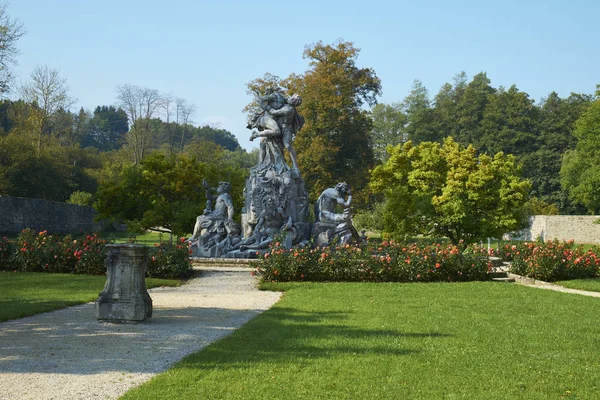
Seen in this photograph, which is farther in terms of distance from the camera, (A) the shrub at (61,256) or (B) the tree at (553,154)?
(B) the tree at (553,154)

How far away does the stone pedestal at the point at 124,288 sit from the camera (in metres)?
8.62

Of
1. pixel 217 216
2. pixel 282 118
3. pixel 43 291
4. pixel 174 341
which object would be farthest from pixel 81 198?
pixel 174 341

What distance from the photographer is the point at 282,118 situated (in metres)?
21.2

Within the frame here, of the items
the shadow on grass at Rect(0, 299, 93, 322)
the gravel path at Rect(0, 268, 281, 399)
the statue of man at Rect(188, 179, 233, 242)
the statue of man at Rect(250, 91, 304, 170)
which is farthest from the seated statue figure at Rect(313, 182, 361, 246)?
the shadow on grass at Rect(0, 299, 93, 322)

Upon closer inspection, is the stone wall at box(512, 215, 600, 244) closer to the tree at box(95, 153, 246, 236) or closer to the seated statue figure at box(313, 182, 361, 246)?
the tree at box(95, 153, 246, 236)

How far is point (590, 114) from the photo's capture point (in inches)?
1620

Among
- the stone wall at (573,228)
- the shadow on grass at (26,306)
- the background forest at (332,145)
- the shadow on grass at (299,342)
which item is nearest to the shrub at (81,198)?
the background forest at (332,145)

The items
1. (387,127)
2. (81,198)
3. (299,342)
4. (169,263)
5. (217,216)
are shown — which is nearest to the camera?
(299,342)

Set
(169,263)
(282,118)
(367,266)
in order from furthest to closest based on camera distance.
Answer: (282,118) → (169,263) → (367,266)

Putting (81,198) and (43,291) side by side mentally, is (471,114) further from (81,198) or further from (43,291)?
(43,291)

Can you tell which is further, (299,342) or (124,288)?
(124,288)

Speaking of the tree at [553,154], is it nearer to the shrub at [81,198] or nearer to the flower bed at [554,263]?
the shrub at [81,198]

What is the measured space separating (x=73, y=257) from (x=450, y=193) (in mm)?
18412

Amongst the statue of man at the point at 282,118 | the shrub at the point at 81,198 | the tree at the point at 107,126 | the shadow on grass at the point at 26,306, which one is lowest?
the shadow on grass at the point at 26,306
